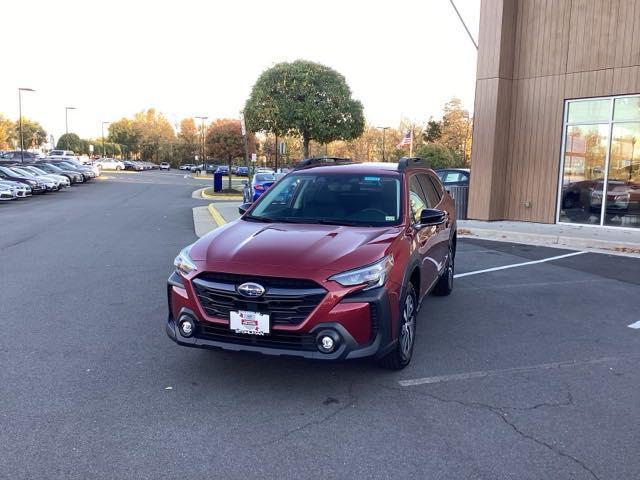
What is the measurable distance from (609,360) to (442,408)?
6.77 feet

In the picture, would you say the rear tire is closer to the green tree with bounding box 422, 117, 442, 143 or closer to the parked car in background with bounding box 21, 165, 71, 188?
the parked car in background with bounding box 21, 165, 71, 188

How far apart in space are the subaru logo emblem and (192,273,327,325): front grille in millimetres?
28

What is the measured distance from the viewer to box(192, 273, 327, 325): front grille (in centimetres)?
406

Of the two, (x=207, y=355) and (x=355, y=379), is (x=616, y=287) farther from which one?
(x=207, y=355)

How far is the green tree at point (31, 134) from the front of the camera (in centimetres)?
9475

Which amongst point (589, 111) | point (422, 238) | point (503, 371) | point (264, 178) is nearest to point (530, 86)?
point (589, 111)

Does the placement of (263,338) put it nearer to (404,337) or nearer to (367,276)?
(367,276)

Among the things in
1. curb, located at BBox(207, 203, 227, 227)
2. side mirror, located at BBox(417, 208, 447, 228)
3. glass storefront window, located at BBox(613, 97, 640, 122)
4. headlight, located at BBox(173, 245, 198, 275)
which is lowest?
curb, located at BBox(207, 203, 227, 227)

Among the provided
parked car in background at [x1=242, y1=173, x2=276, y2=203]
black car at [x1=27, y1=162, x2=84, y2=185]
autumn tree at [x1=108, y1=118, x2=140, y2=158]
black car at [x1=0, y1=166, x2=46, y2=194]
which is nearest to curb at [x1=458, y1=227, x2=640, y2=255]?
parked car in background at [x1=242, y1=173, x2=276, y2=203]

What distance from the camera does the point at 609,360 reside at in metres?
5.21

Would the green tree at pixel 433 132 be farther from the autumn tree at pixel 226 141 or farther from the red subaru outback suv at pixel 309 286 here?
the red subaru outback suv at pixel 309 286

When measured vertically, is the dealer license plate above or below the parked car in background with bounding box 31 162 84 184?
below

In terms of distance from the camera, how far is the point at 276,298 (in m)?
4.08

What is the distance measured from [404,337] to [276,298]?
51.0 inches
